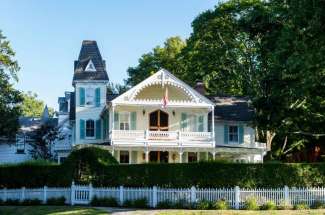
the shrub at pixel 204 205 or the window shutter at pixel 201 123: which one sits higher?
the window shutter at pixel 201 123

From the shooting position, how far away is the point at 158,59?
69.5 meters

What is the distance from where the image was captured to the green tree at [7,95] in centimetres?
4719

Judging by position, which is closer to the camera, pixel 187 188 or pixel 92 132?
pixel 187 188

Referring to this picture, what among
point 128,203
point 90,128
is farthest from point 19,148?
point 128,203

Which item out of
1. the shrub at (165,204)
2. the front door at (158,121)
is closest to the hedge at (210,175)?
the shrub at (165,204)

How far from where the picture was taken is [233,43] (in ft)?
179

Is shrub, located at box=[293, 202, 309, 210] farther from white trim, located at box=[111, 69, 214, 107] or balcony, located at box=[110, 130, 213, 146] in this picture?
white trim, located at box=[111, 69, 214, 107]

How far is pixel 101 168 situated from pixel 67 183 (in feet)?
6.53

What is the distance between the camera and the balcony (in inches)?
1796

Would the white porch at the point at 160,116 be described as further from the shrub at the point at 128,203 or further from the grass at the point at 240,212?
the grass at the point at 240,212

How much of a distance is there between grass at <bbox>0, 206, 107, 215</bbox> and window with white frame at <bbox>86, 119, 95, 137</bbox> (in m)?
19.4

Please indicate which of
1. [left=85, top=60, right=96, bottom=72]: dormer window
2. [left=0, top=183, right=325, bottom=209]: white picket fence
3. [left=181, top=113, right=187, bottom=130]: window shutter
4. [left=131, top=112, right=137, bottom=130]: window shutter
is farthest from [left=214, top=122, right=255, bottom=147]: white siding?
[left=0, top=183, right=325, bottom=209]: white picket fence

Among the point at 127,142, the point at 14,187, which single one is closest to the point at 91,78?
the point at 127,142

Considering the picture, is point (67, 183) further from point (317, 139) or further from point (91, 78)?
point (317, 139)
